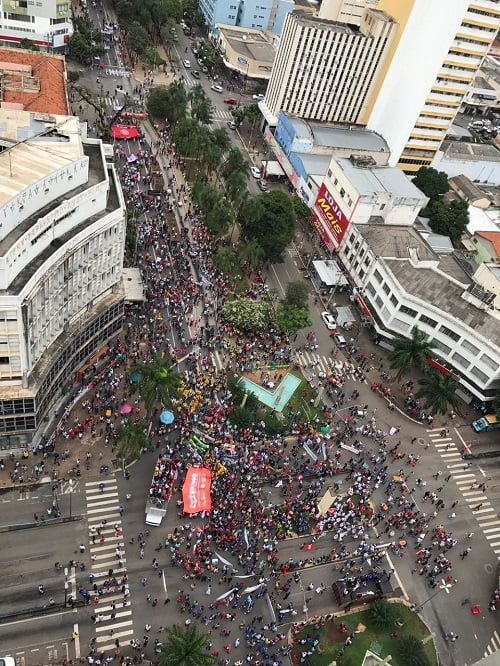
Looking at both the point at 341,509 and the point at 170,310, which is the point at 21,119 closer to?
the point at 170,310

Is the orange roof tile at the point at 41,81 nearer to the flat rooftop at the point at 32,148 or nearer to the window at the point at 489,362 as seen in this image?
the flat rooftop at the point at 32,148

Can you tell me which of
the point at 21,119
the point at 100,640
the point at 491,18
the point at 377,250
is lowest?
the point at 100,640

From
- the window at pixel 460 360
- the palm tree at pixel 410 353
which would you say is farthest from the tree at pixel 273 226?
the window at pixel 460 360

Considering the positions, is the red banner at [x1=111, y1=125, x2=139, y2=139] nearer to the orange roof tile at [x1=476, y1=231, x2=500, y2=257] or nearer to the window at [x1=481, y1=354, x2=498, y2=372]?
the orange roof tile at [x1=476, y1=231, x2=500, y2=257]

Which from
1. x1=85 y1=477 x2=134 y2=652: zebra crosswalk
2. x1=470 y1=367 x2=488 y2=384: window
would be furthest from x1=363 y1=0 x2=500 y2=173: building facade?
x1=85 y1=477 x2=134 y2=652: zebra crosswalk

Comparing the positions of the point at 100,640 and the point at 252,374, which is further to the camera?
the point at 252,374

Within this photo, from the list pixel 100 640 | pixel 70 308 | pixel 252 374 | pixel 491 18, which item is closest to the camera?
pixel 100 640

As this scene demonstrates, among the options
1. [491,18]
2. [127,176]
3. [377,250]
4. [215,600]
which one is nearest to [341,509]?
[215,600]
